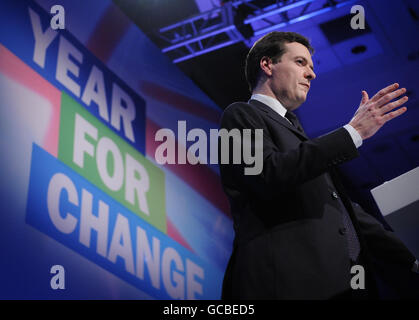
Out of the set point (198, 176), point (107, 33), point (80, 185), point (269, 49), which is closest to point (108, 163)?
point (80, 185)

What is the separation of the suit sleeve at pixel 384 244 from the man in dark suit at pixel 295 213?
0.20 meters

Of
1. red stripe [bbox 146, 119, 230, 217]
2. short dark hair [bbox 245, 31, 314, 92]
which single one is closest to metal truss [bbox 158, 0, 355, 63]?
red stripe [bbox 146, 119, 230, 217]

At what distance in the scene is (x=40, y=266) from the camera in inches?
102

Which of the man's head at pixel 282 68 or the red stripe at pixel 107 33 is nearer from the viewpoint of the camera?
the man's head at pixel 282 68

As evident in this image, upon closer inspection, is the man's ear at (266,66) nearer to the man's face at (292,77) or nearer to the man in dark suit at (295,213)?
the man's face at (292,77)

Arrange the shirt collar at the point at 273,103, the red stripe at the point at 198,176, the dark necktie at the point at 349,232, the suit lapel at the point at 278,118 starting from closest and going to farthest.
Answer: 1. the dark necktie at the point at 349,232
2. the suit lapel at the point at 278,118
3. the shirt collar at the point at 273,103
4. the red stripe at the point at 198,176

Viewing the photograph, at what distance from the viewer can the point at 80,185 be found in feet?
9.80

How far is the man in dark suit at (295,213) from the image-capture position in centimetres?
127

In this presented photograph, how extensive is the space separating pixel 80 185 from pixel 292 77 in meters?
1.67

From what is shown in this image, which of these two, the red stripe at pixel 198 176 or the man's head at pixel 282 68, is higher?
the red stripe at pixel 198 176

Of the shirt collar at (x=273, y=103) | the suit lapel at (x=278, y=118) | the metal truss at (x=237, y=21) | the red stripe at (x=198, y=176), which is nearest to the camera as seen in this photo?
the suit lapel at (x=278, y=118)

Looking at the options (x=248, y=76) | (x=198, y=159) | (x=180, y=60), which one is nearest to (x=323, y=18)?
(x=180, y=60)

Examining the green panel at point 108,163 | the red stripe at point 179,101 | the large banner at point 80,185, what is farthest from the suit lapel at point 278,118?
the red stripe at point 179,101
